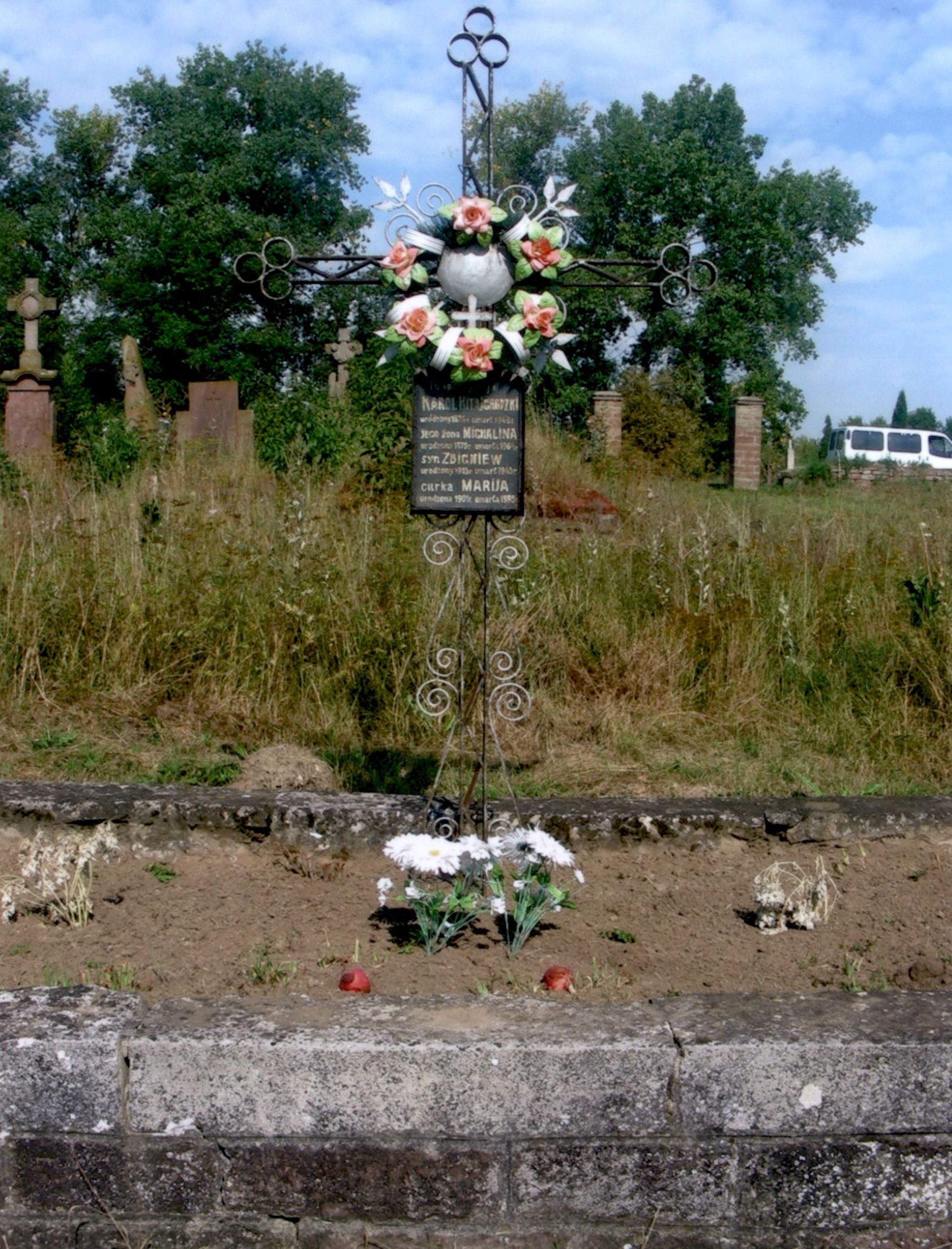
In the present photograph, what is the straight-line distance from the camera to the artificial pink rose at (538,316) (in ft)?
12.1

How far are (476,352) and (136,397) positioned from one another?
1142 cm

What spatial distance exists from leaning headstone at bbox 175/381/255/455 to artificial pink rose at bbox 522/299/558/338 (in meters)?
8.87

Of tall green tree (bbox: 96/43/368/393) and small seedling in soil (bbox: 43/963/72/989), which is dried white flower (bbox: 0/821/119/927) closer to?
small seedling in soil (bbox: 43/963/72/989)

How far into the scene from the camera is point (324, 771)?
16.7ft

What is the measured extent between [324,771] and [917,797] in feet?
7.46

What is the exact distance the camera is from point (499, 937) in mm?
3465

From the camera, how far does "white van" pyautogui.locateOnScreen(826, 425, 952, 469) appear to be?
97.2 ft

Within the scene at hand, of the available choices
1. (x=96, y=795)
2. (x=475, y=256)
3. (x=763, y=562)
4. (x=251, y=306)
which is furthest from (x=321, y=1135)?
(x=251, y=306)

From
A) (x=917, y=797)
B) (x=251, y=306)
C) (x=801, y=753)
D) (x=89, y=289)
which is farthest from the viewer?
(x=89, y=289)

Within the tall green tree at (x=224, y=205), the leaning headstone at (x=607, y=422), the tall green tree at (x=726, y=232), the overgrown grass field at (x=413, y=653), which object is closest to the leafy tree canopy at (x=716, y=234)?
the tall green tree at (x=726, y=232)

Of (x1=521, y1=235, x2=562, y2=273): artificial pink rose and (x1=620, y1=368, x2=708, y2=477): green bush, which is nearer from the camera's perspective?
(x1=521, y1=235, x2=562, y2=273): artificial pink rose

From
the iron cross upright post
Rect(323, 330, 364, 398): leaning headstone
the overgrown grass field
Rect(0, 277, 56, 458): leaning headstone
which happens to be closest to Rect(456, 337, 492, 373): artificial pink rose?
the iron cross upright post

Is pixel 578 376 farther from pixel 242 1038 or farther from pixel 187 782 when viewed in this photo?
pixel 242 1038

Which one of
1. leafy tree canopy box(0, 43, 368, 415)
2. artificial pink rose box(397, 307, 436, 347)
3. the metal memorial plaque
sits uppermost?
leafy tree canopy box(0, 43, 368, 415)
